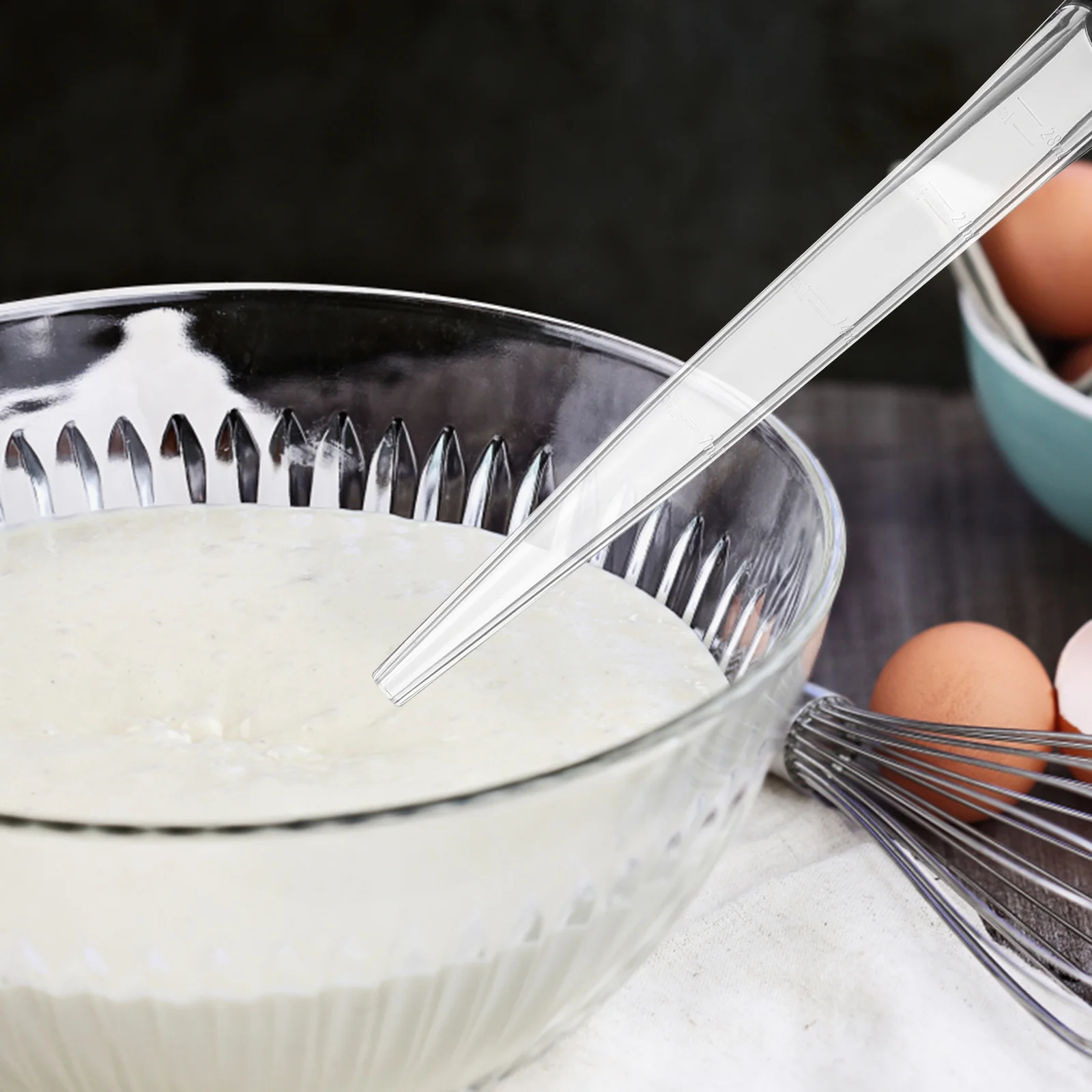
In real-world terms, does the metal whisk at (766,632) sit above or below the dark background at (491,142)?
below

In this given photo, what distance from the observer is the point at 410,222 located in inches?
75.9

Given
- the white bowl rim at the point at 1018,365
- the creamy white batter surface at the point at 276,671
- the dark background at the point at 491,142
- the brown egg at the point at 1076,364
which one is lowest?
the creamy white batter surface at the point at 276,671

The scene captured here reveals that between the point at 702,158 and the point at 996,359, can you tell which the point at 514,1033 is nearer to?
the point at 996,359

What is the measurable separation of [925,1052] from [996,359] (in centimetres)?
49

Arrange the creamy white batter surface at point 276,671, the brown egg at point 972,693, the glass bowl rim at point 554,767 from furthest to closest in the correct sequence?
the brown egg at point 972,693 → the creamy white batter surface at point 276,671 → the glass bowl rim at point 554,767

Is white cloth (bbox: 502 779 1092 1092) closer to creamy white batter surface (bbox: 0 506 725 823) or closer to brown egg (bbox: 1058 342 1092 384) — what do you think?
creamy white batter surface (bbox: 0 506 725 823)

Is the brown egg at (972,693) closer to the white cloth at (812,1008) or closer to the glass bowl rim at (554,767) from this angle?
the white cloth at (812,1008)

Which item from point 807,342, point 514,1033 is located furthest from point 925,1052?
point 807,342

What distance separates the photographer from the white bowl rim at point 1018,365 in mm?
865

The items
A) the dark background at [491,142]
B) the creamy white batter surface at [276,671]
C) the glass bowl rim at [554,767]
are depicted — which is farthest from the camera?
the dark background at [491,142]

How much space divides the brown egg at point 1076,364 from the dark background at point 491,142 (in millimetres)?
903

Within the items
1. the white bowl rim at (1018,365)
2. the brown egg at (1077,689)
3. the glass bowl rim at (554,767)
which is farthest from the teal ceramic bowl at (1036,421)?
the glass bowl rim at (554,767)

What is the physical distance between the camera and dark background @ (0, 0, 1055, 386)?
1771 millimetres

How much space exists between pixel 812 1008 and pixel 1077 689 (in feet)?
0.88
